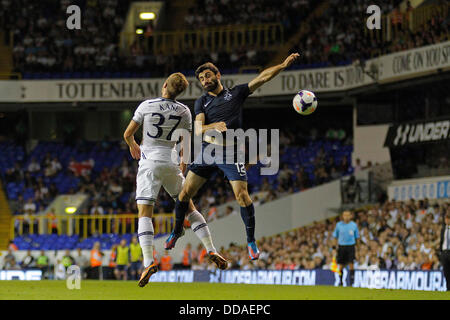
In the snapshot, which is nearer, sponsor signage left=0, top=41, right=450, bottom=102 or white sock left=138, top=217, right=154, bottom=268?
white sock left=138, top=217, right=154, bottom=268

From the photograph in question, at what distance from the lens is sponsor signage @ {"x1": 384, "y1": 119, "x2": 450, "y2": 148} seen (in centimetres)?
2905

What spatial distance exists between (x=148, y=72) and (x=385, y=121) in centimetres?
1056

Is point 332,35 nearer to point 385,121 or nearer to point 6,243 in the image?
point 385,121

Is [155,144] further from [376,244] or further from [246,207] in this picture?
[376,244]

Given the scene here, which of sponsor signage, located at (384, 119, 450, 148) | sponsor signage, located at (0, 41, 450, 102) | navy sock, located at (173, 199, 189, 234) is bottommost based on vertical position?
navy sock, located at (173, 199, 189, 234)

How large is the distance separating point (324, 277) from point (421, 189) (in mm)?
8223

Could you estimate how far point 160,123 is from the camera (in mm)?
12570

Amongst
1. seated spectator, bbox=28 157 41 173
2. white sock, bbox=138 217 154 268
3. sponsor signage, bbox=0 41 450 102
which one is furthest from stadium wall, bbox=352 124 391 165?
white sock, bbox=138 217 154 268

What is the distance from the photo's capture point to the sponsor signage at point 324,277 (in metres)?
20.3

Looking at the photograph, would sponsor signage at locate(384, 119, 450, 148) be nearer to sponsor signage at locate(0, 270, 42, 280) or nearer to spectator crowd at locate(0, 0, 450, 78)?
spectator crowd at locate(0, 0, 450, 78)

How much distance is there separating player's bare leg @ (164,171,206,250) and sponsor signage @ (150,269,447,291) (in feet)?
27.3
